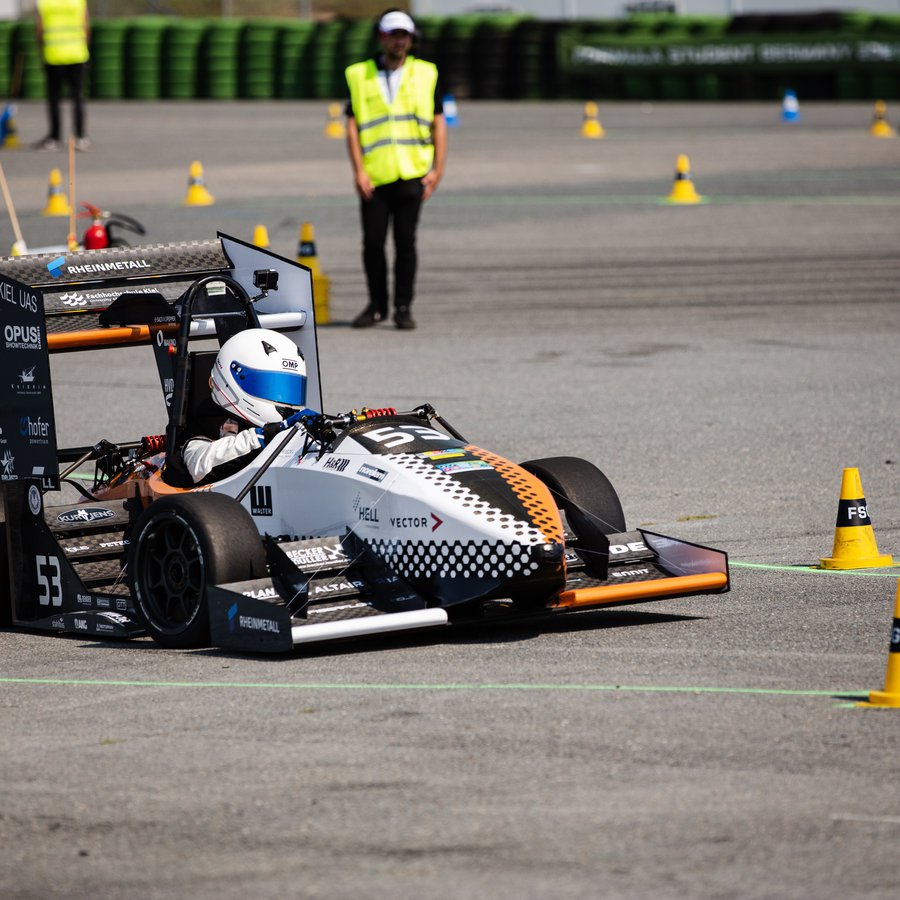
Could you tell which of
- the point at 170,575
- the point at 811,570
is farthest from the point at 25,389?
the point at 811,570

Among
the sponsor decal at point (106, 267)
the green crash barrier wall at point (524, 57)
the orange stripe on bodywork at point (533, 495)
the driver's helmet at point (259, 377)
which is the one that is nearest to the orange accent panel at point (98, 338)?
the sponsor decal at point (106, 267)

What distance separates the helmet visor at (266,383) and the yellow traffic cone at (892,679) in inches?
121

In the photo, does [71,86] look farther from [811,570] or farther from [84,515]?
[811,570]

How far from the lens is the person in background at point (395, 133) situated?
16.4m

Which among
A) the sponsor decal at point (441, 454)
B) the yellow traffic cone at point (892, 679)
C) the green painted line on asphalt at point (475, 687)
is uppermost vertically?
the sponsor decal at point (441, 454)

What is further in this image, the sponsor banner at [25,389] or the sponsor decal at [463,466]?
the sponsor banner at [25,389]

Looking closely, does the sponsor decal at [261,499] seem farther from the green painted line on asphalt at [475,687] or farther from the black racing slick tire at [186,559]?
the green painted line on asphalt at [475,687]

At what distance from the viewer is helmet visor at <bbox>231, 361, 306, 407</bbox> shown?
8016 millimetres

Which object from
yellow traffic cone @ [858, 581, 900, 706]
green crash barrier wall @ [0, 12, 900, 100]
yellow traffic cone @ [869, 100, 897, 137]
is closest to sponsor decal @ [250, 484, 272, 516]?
yellow traffic cone @ [858, 581, 900, 706]

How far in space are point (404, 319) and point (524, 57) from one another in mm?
27999

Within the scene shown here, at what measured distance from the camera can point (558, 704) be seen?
6.11 metres

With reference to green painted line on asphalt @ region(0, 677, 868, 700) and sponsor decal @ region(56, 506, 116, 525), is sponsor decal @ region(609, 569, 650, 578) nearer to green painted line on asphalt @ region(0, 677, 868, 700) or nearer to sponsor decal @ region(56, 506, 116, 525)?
green painted line on asphalt @ region(0, 677, 868, 700)

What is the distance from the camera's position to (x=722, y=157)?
99.5ft

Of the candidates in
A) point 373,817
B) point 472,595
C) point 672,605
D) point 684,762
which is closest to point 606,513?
point 672,605
